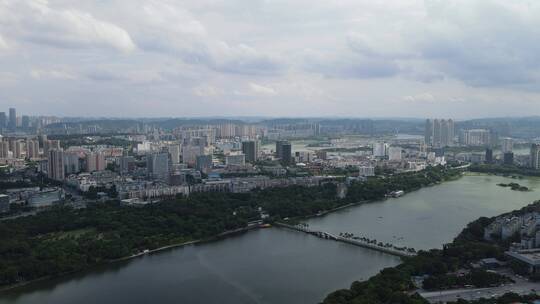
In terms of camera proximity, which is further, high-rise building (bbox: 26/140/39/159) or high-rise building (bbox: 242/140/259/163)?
high-rise building (bbox: 26/140/39/159)

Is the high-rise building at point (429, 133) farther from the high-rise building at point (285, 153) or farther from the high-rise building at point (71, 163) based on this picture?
the high-rise building at point (71, 163)

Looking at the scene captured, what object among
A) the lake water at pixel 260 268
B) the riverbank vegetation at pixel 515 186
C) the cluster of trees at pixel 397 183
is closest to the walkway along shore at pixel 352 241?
the lake water at pixel 260 268

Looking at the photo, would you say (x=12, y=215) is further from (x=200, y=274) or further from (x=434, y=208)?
(x=434, y=208)

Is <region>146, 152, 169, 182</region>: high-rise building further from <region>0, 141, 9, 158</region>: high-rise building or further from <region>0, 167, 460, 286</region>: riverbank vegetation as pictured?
<region>0, 141, 9, 158</region>: high-rise building

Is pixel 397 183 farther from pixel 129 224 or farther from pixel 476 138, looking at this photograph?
pixel 476 138

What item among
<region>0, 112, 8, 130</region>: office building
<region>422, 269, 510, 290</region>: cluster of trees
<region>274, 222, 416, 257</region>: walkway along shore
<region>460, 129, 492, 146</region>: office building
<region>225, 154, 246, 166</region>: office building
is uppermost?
<region>0, 112, 8, 130</region>: office building

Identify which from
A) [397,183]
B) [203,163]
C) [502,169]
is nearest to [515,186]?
[397,183]

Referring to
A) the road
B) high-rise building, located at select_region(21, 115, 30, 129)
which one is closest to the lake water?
the road
